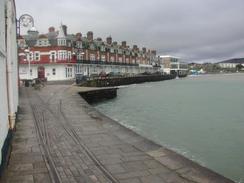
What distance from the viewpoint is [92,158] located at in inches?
294

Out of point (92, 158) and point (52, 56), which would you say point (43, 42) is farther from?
point (92, 158)

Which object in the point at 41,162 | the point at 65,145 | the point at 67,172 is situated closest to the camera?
the point at 67,172

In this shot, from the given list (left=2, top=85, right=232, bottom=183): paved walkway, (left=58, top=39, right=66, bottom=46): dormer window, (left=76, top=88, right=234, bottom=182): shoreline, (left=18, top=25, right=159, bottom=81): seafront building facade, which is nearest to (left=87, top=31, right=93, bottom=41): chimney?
(left=18, top=25, right=159, bottom=81): seafront building facade

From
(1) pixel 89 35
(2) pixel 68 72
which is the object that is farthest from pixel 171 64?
(2) pixel 68 72

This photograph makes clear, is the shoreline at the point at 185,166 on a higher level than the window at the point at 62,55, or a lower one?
lower

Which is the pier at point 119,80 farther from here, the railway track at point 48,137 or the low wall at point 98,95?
the railway track at point 48,137

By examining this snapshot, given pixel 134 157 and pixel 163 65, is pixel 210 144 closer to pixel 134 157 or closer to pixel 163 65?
pixel 134 157

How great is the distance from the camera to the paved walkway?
624cm

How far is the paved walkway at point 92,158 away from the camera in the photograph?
6.24 m

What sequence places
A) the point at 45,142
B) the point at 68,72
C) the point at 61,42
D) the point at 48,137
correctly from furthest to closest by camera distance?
the point at 68,72, the point at 61,42, the point at 48,137, the point at 45,142

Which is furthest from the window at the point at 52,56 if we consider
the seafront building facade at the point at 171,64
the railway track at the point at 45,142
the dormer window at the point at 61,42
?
the seafront building facade at the point at 171,64

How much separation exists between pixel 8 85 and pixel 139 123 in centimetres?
1178

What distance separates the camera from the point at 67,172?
6531mm

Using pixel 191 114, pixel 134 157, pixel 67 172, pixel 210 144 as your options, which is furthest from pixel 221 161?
pixel 191 114
